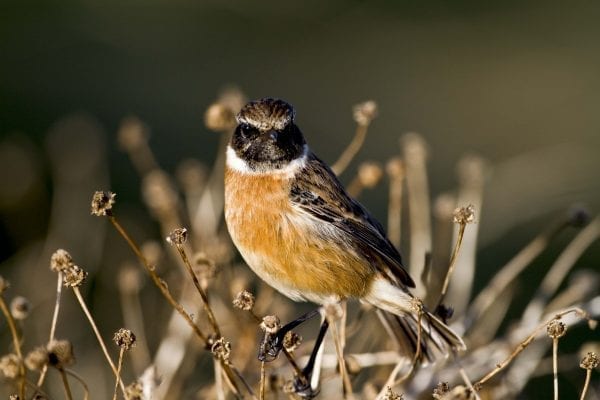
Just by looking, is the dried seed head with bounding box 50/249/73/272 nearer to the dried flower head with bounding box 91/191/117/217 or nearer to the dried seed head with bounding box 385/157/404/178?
the dried flower head with bounding box 91/191/117/217

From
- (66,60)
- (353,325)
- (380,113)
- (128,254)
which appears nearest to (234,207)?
(353,325)

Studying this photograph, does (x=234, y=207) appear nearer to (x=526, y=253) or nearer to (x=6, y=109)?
(x=526, y=253)

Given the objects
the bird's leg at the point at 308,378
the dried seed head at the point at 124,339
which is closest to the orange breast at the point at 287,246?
the bird's leg at the point at 308,378

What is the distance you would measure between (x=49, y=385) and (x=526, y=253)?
9.27 ft

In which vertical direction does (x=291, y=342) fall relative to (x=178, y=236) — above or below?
below

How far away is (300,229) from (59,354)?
6.36 feet

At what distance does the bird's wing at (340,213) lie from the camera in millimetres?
5039

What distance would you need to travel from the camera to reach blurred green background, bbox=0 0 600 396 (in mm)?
9414

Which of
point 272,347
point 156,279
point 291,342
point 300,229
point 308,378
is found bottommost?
point 308,378

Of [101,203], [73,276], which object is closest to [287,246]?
[101,203]

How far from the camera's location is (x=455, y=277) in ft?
17.6

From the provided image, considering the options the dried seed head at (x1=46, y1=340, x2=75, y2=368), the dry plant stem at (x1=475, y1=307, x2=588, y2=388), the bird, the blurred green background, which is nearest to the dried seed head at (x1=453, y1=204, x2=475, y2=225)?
the dry plant stem at (x1=475, y1=307, x2=588, y2=388)

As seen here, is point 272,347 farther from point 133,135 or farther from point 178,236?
point 133,135

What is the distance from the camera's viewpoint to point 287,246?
16.0 feet
